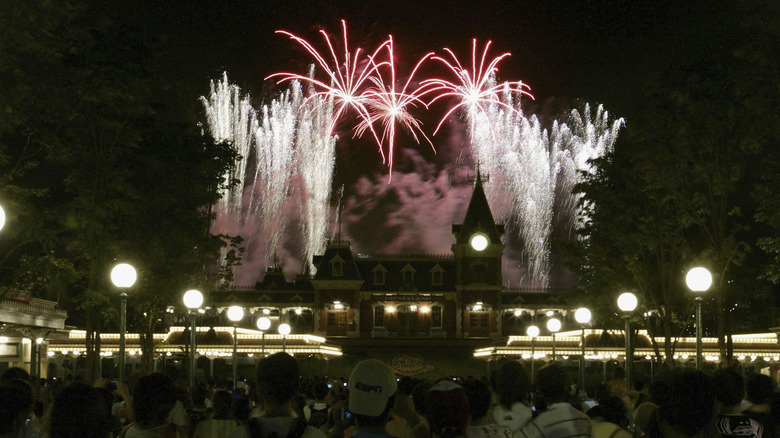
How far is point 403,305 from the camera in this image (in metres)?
74.2

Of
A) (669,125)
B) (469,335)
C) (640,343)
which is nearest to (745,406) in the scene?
(669,125)

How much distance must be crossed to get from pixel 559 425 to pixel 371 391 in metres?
2.30

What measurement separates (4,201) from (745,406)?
696 inches

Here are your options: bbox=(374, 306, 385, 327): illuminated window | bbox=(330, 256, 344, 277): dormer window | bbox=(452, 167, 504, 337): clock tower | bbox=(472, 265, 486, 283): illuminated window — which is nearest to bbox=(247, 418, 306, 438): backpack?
bbox=(452, 167, 504, 337): clock tower

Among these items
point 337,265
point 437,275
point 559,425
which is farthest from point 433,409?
point 437,275

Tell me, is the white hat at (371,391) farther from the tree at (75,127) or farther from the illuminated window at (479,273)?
the illuminated window at (479,273)

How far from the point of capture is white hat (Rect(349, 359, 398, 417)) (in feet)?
17.9

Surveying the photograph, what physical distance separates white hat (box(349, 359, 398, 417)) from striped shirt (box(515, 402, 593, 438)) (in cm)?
213

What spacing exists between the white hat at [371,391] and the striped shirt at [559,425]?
213 cm

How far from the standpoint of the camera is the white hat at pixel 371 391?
5.45 m

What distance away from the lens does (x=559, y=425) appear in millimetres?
7141

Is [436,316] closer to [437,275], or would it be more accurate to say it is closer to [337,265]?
[437,275]

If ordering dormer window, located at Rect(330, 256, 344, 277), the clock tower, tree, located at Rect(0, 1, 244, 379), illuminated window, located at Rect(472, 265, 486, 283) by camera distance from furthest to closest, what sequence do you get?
1. dormer window, located at Rect(330, 256, 344, 277)
2. illuminated window, located at Rect(472, 265, 486, 283)
3. the clock tower
4. tree, located at Rect(0, 1, 244, 379)

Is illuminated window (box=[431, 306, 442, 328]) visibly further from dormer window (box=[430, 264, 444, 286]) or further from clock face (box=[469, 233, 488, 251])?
clock face (box=[469, 233, 488, 251])
